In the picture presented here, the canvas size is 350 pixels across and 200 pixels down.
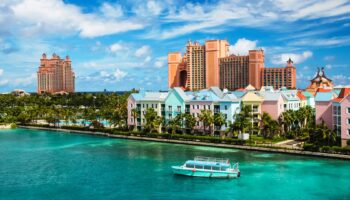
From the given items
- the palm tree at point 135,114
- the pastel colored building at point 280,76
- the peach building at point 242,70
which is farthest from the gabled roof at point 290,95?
the peach building at point 242,70

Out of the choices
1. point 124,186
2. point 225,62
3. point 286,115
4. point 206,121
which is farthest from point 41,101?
point 124,186

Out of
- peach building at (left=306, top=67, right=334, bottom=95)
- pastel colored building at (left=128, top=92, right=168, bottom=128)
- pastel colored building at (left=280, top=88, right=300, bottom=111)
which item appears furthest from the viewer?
peach building at (left=306, top=67, right=334, bottom=95)

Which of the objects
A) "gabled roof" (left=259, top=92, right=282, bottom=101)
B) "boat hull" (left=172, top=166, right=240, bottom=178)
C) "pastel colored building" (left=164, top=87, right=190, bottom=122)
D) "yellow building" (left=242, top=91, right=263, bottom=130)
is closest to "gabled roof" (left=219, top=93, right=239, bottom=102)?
"yellow building" (left=242, top=91, right=263, bottom=130)

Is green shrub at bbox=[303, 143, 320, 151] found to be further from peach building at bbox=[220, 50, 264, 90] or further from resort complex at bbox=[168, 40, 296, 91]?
peach building at bbox=[220, 50, 264, 90]

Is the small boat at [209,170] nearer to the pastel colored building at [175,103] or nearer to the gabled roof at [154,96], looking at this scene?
the pastel colored building at [175,103]

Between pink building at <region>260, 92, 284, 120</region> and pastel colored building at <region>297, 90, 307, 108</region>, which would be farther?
pastel colored building at <region>297, 90, 307, 108</region>

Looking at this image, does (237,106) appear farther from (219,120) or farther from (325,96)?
(325,96)
